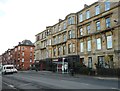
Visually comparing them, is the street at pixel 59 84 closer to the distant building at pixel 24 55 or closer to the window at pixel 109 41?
the window at pixel 109 41

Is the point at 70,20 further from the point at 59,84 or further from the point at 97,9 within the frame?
the point at 59,84

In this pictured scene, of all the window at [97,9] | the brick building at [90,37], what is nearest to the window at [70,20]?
the brick building at [90,37]

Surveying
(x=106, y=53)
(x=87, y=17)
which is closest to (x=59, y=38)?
(x=87, y=17)

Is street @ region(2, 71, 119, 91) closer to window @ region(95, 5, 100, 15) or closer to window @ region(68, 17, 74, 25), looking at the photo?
window @ region(95, 5, 100, 15)

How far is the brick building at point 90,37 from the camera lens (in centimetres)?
3944

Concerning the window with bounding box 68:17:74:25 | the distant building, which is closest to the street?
the window with bounding box 68:17:74:25

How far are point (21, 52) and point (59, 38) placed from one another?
57259mm

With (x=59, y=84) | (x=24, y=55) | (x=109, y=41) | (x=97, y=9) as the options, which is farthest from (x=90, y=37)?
(x=24, y=55)

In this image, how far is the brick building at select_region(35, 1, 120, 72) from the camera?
3944 centimetres

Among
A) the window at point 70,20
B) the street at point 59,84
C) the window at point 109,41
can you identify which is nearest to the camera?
the street at point 59,84

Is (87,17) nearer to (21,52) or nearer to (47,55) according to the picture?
(47,55)

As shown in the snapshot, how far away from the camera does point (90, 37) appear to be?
46125mm

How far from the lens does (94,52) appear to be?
44469 mm

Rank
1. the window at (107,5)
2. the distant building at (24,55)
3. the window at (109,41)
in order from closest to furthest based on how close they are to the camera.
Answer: the window at (109,41)
the window at (107,5)
the distant building at (24,55)
